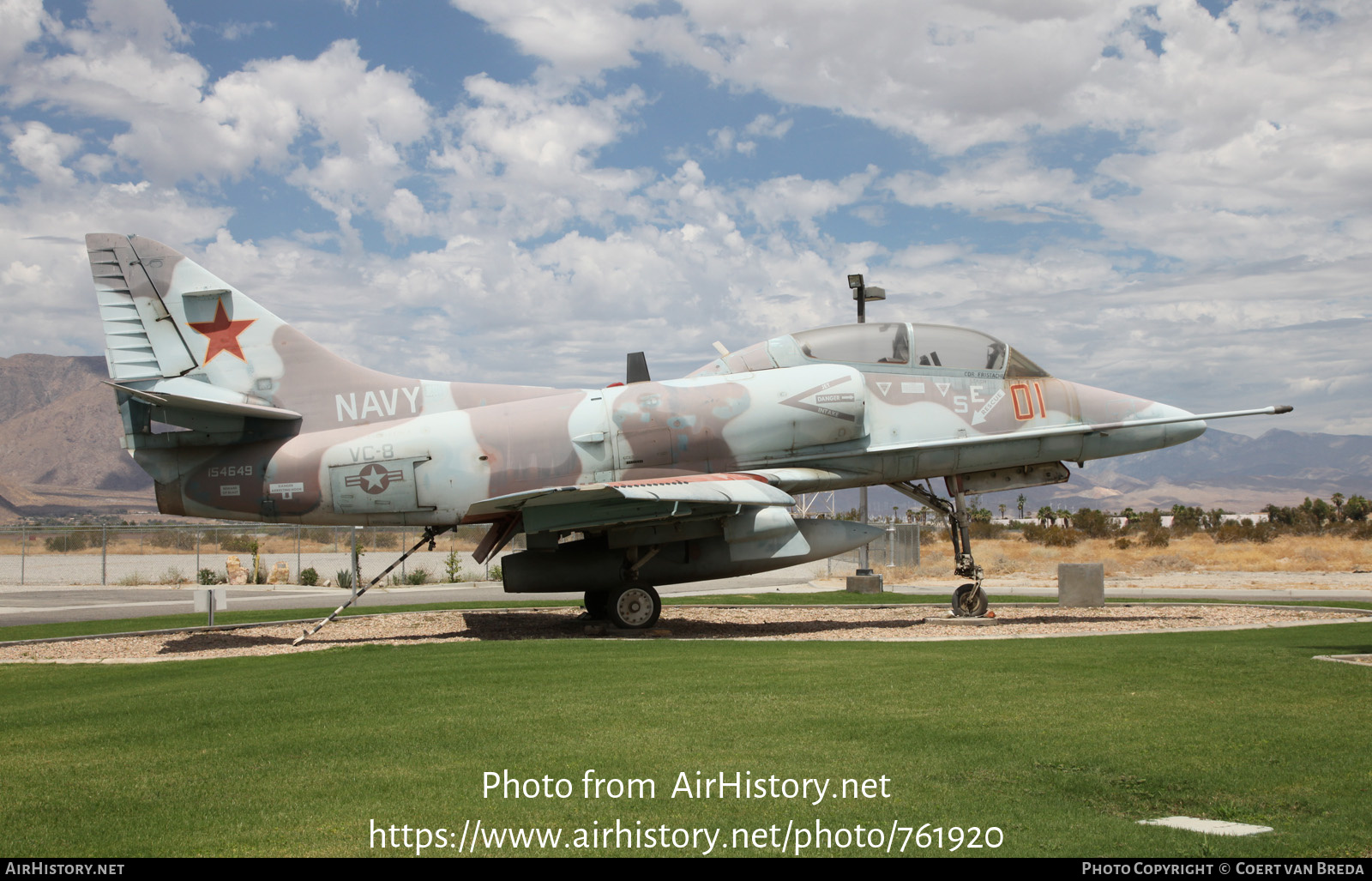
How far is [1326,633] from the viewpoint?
1326 centimetres

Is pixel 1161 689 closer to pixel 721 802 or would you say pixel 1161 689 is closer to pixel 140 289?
pixel 721 802

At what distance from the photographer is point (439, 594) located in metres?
30.4

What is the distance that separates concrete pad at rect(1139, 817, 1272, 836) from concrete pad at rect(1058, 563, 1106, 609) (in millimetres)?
14443

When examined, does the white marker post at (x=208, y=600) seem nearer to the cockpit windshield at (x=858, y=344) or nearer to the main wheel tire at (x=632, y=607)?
the main wheel tire at (x=632, y=607)

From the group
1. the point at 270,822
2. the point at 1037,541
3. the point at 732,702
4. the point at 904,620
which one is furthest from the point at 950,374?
the point at 1037,541

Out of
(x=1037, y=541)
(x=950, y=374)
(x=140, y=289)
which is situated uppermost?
(x=140, y=289)

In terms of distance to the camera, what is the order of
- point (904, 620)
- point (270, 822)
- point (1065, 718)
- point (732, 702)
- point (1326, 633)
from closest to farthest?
point (270, 822), point (1065, 718), point (732, 702), point (1326, 633), point (904, 620)

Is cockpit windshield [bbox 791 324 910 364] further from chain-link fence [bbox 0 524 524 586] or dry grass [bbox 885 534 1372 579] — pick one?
dry grass [bbox 885 534 1372 579]

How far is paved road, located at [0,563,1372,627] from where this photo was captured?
78.8 feet

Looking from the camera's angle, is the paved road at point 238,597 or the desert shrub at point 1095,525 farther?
the desert shrub at point 1095,525

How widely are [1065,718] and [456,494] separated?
1040 cm

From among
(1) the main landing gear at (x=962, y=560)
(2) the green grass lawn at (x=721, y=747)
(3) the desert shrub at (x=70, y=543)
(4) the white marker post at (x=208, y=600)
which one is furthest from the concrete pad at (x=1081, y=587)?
(3) the desert shrub at (x=70, y=543)

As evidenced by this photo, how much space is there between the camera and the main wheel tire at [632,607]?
1591cm

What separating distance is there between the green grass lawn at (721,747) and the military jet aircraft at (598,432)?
168 inches
